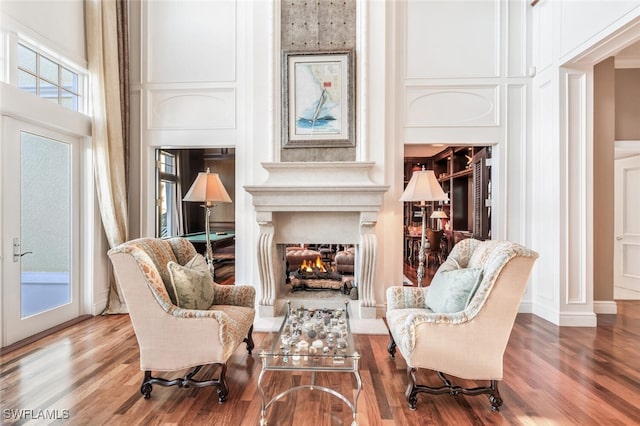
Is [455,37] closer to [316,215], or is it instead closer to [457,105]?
[457,105]

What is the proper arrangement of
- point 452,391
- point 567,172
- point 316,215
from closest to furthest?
point 452,391, point 567,172, point 316,215

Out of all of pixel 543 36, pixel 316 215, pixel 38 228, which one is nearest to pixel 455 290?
pixel 316 215

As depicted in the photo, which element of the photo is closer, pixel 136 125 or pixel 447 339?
pixel 447 339

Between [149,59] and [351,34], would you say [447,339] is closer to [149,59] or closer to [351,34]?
[351,34]

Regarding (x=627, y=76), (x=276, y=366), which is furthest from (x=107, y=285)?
(x=627, y=76)

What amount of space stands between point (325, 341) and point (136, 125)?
3.85 metres

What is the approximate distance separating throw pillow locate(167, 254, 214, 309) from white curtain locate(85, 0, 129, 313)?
205 cm

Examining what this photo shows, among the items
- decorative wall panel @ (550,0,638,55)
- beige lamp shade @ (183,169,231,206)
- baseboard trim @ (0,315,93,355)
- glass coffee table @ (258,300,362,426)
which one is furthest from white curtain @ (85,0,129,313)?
decorative wall panel @ (550,0,638,55)

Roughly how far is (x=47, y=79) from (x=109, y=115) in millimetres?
639

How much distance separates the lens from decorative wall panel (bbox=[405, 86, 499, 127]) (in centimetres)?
422

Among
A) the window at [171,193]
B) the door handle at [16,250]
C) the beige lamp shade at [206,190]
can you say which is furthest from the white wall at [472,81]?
the window at [171,193]

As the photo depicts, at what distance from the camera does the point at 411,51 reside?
4.22 m

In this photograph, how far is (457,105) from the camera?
422 centimetres

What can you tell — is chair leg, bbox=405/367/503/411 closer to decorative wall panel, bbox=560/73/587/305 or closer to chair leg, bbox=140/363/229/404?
chair leg, bbox=140/363/229/404
